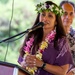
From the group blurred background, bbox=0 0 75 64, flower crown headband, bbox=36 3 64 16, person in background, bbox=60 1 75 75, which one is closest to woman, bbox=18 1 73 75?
flower crown headband, bbox=36 3 64 16

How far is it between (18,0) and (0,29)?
16.7 inches

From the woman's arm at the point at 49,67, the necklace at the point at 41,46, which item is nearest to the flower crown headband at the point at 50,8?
the necklace at the point at 41,46

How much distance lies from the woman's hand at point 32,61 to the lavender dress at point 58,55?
0.08 meters

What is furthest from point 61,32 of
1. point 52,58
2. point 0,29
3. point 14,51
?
point 0,29

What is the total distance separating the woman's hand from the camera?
6.82 feet

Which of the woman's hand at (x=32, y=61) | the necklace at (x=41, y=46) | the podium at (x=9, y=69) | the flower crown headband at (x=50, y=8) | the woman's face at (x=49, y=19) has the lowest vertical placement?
the podium at (x=9, y=69)

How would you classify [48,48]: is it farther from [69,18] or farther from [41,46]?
[69,18]

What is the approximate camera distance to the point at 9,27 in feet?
10.9

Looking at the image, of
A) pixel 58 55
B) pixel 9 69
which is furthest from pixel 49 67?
pixel 9 69

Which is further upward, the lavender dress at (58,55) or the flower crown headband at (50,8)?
the flower crown headband at (50,8)

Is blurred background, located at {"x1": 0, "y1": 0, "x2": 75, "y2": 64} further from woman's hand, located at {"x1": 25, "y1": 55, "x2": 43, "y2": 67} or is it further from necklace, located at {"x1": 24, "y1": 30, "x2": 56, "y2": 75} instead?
woman's hand, located at {"x1": 25, "y1": 55, "x2": 43, "y2": 67}

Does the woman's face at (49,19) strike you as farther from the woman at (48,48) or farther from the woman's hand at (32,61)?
the woman's hand at (32,61)

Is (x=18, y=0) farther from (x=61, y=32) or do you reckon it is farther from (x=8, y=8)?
(x=61, y=32)

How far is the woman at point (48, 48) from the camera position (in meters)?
→ 2.16
